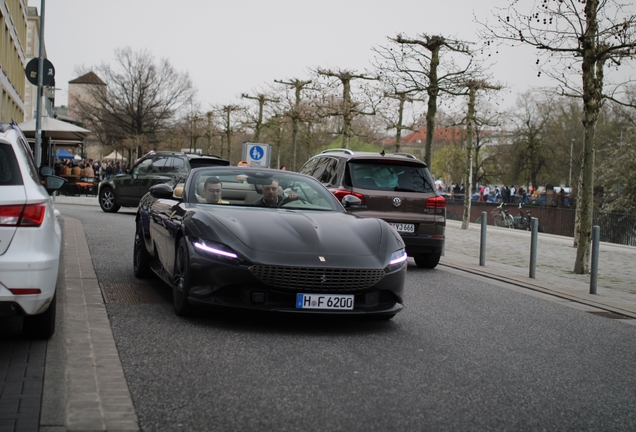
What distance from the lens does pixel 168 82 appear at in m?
83.9

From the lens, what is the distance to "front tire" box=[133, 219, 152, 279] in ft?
31.8

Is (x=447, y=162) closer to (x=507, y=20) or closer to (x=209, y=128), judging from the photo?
(x=209, y=128)

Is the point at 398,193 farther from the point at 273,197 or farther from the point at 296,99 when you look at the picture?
the point at 296,99

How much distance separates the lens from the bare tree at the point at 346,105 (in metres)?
38.8

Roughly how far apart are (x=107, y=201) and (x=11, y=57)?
2001cm

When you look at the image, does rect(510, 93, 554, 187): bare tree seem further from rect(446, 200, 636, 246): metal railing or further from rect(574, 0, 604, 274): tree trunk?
rect(574, 0, 604, 274): tree trunk

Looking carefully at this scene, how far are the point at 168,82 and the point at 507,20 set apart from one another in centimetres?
7179

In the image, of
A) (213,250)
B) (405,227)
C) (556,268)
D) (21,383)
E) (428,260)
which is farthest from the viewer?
(556,268)

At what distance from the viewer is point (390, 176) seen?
13195 millimetres

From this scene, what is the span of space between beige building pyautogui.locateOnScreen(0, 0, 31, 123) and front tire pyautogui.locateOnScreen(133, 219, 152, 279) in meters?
27.1

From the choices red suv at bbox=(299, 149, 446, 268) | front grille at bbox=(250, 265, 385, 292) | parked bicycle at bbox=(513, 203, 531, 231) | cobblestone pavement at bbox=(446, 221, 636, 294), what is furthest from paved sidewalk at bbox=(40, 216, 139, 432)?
parked bicycle at bbox=(513, 203, 531, 231)

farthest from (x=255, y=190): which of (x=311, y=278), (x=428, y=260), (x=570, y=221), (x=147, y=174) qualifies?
(x=570, y=221)

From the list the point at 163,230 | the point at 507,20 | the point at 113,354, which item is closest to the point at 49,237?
the point at 113,354

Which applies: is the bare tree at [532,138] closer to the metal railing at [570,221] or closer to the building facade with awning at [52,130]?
the metal railing at [570,221]
